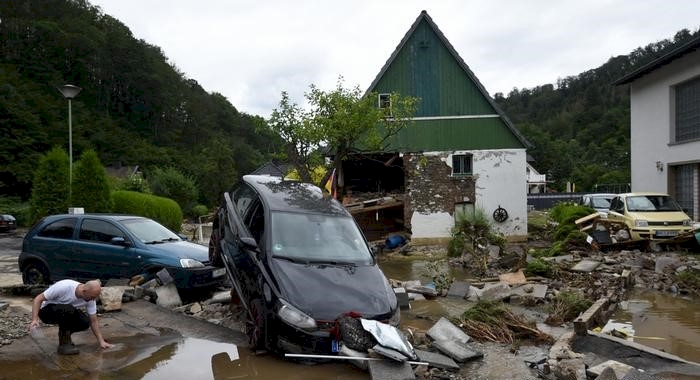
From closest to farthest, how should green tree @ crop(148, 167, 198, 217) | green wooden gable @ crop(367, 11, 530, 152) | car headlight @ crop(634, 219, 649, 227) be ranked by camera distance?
car headlight @ crop(634, 219, 649, 227)
green wooden gable @ crop(367, 11, 530, 152)
green tree @ crop(148, 167, 198, 217)

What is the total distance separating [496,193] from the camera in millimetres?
23438

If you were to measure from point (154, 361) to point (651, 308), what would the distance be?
8.60 m

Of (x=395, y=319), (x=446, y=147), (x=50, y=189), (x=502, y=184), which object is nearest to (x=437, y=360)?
(x=395, y=319)

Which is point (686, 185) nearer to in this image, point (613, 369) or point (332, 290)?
point (613, 369)

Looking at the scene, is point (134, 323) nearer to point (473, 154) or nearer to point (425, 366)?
point (425, 366)

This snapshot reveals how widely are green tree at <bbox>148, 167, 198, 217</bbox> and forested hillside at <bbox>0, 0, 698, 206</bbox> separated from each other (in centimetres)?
1381

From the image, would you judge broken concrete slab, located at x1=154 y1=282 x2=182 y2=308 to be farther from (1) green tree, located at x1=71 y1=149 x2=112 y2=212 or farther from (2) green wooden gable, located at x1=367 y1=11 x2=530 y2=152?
(2) green wooden gable, located at x1=367 y1=11 x2=530 y2=152

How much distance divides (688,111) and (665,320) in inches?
556

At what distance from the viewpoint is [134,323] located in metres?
7.37

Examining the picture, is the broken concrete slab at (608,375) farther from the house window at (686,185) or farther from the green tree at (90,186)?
the house window at (686,185)

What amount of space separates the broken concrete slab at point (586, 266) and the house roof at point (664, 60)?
9043 mm

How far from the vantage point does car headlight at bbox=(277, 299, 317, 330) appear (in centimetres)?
549

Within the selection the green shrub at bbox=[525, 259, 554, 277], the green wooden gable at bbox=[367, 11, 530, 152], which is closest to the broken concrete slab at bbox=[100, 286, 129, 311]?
the green shrub at bbox=[525, 259, 554, 277]

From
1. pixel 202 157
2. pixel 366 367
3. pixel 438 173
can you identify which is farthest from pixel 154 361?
pixel 202 157
